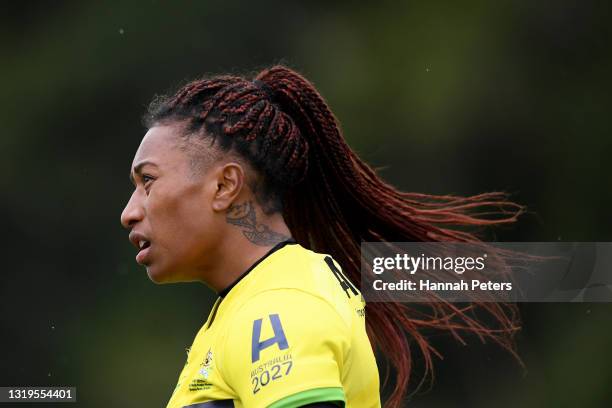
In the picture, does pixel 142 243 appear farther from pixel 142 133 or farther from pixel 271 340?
pixel 142 133

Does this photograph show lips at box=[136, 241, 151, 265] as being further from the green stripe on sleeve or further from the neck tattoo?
the green stripe on sleeve

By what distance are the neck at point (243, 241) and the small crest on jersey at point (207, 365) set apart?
239mm

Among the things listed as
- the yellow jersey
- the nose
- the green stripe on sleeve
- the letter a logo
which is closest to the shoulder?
the yellow jersey

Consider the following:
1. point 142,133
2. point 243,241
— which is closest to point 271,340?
point 243,241

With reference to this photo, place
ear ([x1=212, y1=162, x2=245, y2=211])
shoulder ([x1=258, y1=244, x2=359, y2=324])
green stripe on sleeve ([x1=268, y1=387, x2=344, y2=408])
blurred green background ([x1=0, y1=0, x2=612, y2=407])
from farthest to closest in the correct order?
blurred green background ([x1=0, y1=0, x2=612, y2=407]) < ear ([x1=212, y1=162, x2=245, y2=211]) < shoulder ([x1=258, y1=244, x2=359, y2=324]) < green stripe on sleeve ([x1=268, y1=387, x2=344, y2=408])

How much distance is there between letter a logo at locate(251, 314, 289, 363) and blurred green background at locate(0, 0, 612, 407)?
16.2ft

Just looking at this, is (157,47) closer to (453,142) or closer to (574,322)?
(453,142)

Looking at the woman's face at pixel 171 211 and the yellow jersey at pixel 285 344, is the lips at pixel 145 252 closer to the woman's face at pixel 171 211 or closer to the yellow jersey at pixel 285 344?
the woman's face at pixel 171 211

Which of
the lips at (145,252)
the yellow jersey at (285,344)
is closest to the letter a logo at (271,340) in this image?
the yellow jersey at (285,344)

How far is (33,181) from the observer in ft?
24.8

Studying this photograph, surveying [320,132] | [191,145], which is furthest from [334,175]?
[191,145]

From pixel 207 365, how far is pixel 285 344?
293mm

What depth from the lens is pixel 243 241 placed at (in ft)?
8.30

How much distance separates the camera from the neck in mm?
2529
